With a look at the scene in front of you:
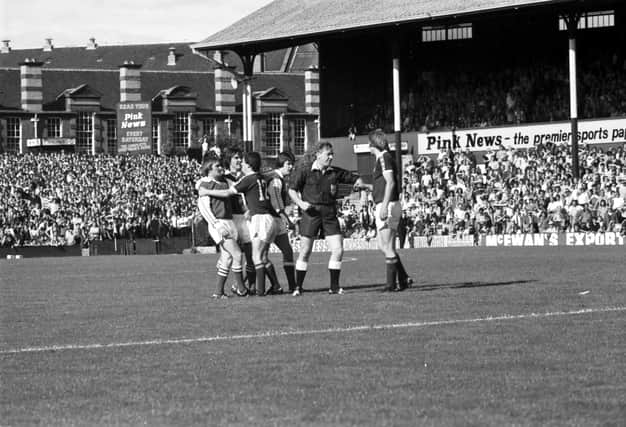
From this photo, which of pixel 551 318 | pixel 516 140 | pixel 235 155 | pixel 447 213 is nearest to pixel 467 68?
pixel 516 140

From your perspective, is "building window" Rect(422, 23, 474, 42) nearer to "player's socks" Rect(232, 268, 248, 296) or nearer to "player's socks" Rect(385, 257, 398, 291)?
"player's socks" Rect(385, 257, 398, 291)

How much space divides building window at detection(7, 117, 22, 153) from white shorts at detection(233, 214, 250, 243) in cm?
7682

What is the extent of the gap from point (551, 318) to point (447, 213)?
28960 mm

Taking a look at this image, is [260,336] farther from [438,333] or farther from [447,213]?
[447,213]

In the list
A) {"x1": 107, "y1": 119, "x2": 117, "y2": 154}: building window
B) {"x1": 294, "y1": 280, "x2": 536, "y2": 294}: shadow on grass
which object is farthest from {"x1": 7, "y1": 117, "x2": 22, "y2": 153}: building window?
{"x1": 294, "y1": 280, "x2": 536, "y2": 294}: shadow on grass

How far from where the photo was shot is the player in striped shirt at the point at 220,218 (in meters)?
16.9

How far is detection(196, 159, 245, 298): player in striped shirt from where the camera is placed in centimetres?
1689

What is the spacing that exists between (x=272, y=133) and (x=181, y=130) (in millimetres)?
7420

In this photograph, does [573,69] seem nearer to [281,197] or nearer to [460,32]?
[460,32]

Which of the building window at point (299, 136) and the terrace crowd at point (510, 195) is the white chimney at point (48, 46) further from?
the terrace crowd at point (510, 195)

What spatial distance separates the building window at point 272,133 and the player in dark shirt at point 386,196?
8505cm

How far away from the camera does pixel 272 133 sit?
102 metres

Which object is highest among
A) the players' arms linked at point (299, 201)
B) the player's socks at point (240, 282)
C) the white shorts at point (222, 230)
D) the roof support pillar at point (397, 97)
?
the roof support pillar at point (397, 97)

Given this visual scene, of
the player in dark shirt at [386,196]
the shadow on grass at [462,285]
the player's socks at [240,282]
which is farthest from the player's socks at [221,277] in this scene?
the shadow on grass at [462,285]
